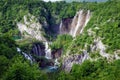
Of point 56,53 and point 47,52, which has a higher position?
point 47,52

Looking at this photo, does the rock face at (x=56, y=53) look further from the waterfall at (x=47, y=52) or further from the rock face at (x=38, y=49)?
the rock face at (x=38, y=49)

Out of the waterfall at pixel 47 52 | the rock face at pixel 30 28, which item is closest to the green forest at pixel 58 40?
the waterfall at pixel 47 52

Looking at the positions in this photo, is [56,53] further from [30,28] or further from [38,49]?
[30,28]

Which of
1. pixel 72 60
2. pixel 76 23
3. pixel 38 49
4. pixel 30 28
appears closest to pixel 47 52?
pixel 38 49

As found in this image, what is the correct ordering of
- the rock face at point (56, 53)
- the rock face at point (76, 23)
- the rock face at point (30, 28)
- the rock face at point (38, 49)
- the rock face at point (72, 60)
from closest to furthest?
the rock face at point (72, 60), the rock face at point (38, 49), the rock face at point (56, 53), the rock face at point (76, 23), the rock face at point (30, 28)

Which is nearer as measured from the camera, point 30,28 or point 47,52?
point 47,52

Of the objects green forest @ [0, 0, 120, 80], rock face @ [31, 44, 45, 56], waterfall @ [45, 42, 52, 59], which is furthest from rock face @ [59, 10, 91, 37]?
rock face @ [31, 44, 45, 56]

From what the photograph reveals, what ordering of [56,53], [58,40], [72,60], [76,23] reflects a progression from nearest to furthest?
[72,60], [56,53], [58,40], [76,23]
